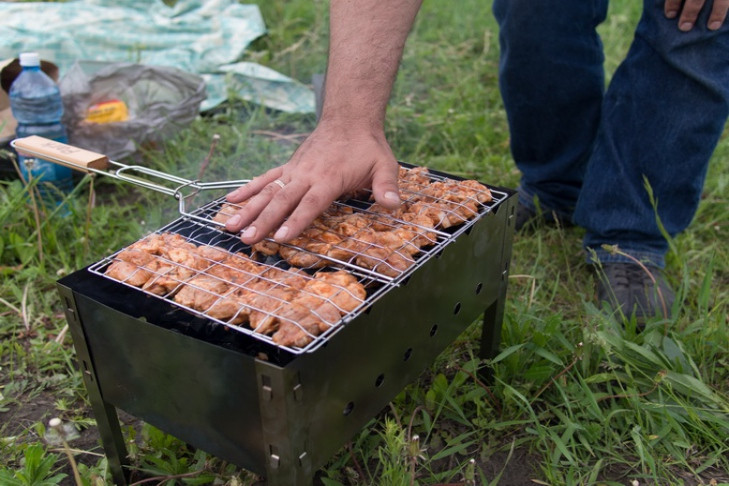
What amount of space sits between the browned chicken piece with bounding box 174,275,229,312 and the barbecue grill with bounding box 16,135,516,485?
0.6 inches

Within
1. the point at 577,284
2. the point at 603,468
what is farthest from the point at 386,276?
→ the point at 577,284

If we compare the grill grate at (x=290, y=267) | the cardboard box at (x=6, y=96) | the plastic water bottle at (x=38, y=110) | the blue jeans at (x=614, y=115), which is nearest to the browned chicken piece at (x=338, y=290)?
the grill grate at (x=290, y=267)

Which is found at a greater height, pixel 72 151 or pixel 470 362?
pixel 72 151

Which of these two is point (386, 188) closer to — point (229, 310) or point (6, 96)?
point (229, 310)

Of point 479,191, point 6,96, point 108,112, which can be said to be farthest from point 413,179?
point 6,96

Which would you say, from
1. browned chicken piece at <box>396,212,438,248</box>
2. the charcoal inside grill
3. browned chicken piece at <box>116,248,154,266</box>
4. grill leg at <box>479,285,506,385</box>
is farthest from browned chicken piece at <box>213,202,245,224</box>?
grill leg at <box>479,285,506,385</box>

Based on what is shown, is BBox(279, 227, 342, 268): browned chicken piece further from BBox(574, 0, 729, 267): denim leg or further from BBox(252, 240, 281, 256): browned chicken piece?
BBox(574, 0, 729, 267): denim leg

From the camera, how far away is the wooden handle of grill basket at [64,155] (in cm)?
178

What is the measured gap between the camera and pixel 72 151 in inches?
72.1

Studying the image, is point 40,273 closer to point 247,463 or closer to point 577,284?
point 247,463

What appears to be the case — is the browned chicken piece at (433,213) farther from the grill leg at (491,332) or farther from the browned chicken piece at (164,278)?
the browned chicken piece at (164,278)

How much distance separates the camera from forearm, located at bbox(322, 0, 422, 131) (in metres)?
1.85

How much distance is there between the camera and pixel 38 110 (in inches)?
132

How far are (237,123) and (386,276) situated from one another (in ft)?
9.26
